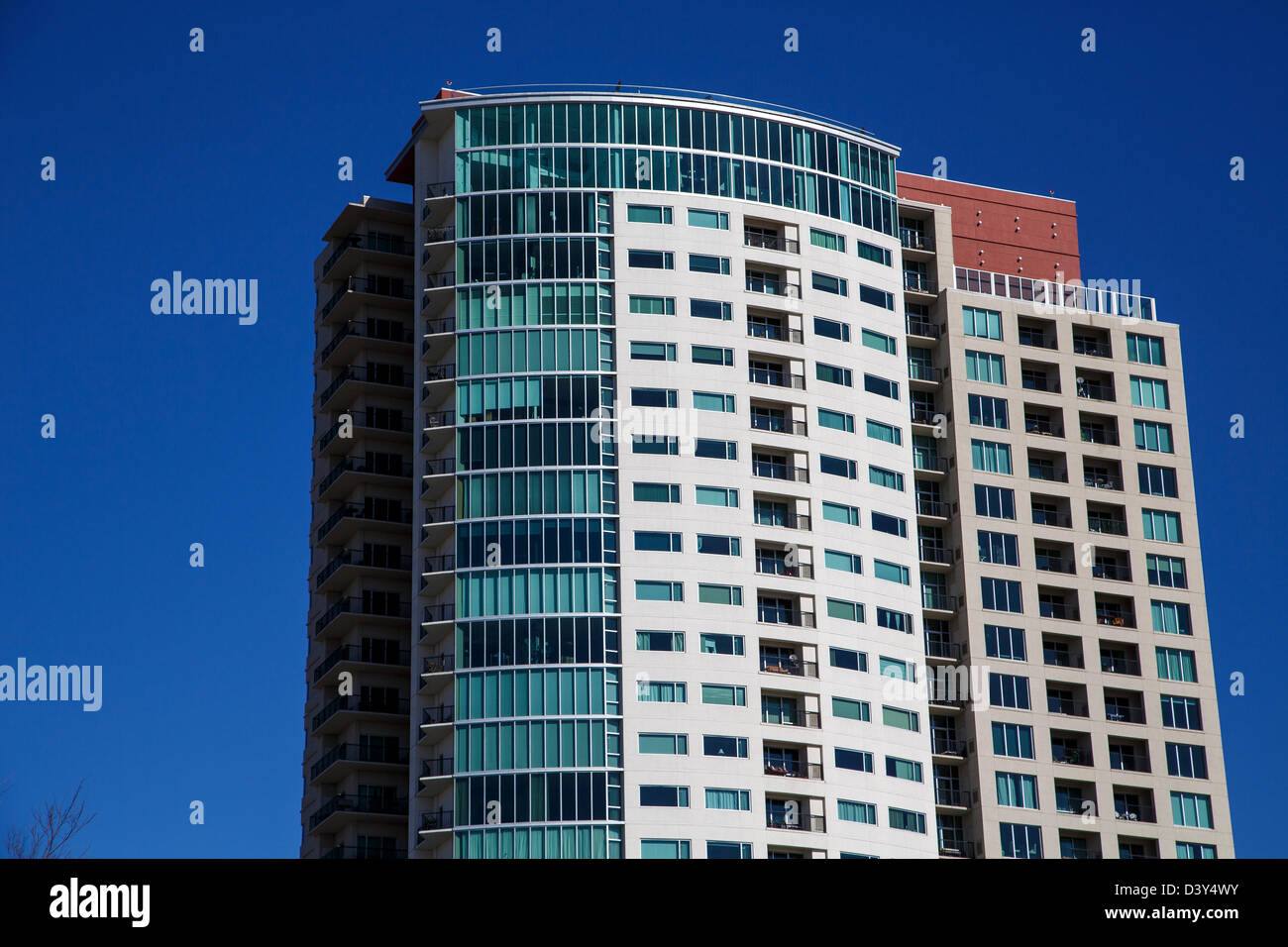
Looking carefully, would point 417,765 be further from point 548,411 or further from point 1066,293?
point 1066,293

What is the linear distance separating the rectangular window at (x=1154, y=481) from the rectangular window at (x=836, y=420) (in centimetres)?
2488

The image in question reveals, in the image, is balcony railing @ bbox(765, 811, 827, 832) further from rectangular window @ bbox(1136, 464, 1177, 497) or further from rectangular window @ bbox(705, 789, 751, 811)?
rectangular window @ bbox(1136, 464, 1177, 497)

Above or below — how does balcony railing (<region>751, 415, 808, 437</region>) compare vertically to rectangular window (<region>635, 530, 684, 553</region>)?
above

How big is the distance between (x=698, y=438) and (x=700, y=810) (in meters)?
25.5

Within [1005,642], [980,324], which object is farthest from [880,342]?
[1005,642]

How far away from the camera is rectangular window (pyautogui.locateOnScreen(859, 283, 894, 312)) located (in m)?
138

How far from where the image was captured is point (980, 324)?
142m

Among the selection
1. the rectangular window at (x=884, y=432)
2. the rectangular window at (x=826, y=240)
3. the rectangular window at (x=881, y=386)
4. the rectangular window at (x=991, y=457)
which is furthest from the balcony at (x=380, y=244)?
the rectangular window at (x=991, y=457)

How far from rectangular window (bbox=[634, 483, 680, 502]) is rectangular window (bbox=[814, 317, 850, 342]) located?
57.9 feet

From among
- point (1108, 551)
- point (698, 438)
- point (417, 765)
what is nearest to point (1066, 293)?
point (1108, 551)

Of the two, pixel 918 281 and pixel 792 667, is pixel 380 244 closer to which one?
pixel 918 281

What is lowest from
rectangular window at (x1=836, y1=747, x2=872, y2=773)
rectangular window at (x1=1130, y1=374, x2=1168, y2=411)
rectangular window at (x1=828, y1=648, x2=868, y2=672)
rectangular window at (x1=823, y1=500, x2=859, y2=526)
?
rectangular window at (x1=836, y1=747, x2=872, y2=773)

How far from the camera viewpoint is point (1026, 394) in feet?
463

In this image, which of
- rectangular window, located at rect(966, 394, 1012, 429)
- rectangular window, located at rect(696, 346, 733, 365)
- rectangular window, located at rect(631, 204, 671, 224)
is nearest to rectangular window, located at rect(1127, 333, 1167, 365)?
rectangular window, located at rect(966, 394, 1012, 429)
